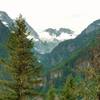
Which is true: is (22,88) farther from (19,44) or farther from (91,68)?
(91,68)

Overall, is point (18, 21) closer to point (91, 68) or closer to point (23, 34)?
point (23, 34)

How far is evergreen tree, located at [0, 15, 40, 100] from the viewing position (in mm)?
40312

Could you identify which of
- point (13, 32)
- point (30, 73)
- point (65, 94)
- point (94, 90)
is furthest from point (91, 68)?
point (65, 94)

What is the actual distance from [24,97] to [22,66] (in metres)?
3.10

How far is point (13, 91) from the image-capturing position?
131 feet

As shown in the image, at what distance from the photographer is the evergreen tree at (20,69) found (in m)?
40.3

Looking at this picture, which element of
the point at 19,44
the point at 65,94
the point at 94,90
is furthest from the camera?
the point at 65,94

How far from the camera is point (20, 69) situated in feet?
134

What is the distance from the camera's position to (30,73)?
4072 centimetres

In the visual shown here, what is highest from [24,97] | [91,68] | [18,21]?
[18,21]

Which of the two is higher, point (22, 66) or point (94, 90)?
point (22, 66)

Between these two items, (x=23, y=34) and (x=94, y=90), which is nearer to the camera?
(x=94, y=90)

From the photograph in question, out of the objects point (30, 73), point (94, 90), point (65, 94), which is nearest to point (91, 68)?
point (94, 90)

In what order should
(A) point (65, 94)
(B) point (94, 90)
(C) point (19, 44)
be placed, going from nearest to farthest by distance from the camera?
1. (B) point (94, 90)
2. (C) point (19, 44)
3. (A) point (65, 94)
